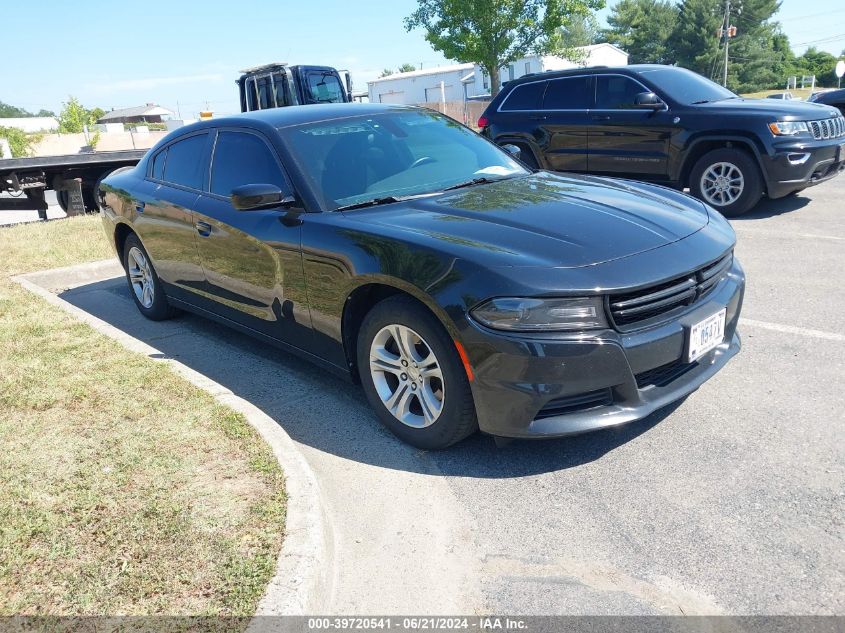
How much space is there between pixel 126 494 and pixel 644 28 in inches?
3107

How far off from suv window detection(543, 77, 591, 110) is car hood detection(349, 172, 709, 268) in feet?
18.4

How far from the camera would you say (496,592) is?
8.07ft

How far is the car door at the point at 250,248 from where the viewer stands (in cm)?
390

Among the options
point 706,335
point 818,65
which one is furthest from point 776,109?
point 818,65

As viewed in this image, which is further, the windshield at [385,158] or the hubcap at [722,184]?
the hubcap at [722,184]

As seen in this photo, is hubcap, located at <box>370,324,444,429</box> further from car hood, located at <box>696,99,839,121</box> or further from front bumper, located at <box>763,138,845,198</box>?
car hood, located at <box>696,99,839,121</box>

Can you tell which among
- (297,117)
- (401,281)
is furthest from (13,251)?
(401,281)

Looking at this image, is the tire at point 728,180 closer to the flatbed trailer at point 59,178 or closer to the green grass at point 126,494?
the green grass at point 126,494

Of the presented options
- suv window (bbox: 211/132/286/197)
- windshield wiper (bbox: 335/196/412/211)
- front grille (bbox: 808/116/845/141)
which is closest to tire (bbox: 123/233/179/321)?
suv window (bbox: 211/132/286/197)

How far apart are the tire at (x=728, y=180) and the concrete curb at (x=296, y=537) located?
6564 mm

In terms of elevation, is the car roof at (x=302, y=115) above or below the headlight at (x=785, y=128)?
above

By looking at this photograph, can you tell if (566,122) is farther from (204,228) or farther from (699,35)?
(699,35)

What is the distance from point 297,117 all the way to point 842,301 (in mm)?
4129

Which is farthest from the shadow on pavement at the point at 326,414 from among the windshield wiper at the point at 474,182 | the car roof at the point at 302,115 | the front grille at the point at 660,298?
the car roof at the point at 302,115
